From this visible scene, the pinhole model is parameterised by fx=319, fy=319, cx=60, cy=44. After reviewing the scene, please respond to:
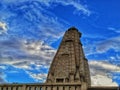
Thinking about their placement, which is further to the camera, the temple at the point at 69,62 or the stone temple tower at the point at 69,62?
the stone temple tower at the point at 69,62

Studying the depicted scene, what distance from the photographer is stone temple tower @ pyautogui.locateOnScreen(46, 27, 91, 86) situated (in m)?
58.6

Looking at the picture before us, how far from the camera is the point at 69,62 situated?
59719 mm

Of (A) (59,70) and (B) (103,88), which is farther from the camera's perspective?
(A) (59,70)

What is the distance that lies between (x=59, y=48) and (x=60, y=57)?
86.3 inches

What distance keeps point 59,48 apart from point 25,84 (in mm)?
26842

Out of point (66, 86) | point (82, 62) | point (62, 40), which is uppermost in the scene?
point (62, 40)

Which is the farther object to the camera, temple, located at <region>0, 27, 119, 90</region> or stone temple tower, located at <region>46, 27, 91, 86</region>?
stone temple tower, located at <region>46, 27, 91, 86</region>

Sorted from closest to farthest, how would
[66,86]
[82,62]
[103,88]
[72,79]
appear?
[66,86] < [103,88] < [72,79] < [82,62]

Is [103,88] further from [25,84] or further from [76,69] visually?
[76,69]

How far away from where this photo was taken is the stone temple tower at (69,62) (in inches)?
2308

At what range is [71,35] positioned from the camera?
62.5 m

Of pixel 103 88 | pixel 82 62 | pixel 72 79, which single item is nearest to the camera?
pixel 103 88

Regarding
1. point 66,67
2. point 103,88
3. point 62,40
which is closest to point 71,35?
point 62,40

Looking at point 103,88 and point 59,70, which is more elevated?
point 59,70
